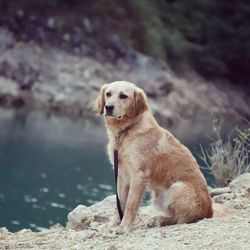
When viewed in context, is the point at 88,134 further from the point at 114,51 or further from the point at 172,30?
the point at 172,30

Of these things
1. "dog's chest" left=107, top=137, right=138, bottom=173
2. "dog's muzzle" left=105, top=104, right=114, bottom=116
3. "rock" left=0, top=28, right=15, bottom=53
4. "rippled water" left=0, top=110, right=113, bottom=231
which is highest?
"rock" left=0, top=28, right=15, bottom=53

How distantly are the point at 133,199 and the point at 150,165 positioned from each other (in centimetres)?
35

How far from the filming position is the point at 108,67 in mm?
36156

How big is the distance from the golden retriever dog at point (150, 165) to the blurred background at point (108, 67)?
1400cm

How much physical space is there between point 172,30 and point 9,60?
10.8 meters

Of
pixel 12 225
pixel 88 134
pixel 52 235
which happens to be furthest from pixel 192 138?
pixel 52 235

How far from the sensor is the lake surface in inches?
589

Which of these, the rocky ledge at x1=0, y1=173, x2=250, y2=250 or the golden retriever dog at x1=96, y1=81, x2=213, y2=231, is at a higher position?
the golden retriever dog at x1=96, y1=81, x2=213, y2=231

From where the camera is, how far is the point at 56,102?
32469 mm

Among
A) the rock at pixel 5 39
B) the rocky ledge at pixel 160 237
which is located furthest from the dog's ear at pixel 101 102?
the rock at pixel 5 39

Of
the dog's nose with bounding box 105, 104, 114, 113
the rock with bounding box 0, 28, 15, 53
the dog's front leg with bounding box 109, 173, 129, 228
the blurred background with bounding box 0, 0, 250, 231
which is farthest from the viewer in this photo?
the rock with bounding box 0, 28, 15, 53

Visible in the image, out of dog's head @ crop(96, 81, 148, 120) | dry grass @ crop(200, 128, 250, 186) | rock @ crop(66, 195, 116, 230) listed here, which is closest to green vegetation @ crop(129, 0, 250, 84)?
dry grass @ crop(200, 128, 250, 186)

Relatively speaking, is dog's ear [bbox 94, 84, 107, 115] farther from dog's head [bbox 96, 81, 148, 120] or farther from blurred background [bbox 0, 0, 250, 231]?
blurred background [bbox 0, 0, 250, 231]

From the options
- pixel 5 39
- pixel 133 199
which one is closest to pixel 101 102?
pixel 133 199
